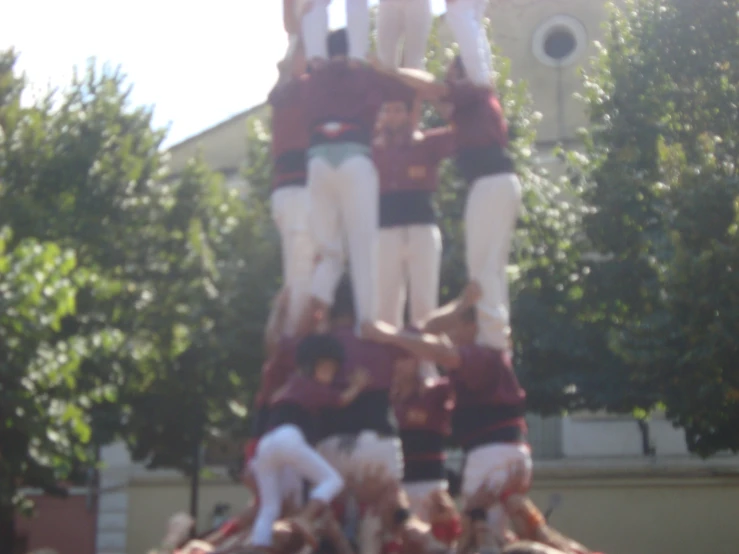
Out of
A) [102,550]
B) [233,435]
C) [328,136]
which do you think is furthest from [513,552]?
[102,550]

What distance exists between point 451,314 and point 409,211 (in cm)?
79

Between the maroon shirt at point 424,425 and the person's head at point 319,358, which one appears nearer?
the person's head at point 319,358

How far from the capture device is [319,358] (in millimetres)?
8492

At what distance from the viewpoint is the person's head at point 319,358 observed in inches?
334

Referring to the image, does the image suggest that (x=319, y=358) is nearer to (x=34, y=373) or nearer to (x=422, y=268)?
(x=422, y=268)

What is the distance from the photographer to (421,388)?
355 inches

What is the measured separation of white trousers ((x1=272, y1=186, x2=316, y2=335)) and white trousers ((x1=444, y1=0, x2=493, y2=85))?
1.32m

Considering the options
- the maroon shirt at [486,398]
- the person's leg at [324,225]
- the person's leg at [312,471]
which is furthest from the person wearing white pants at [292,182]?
the person's leg at [312,471]

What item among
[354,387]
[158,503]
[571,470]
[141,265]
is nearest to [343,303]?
[354,387]

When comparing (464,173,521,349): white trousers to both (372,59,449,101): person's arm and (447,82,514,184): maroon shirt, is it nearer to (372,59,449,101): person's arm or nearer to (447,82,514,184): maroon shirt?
(447,82,514,184): maroon shirt

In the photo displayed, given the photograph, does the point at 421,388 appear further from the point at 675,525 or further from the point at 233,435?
the point at 675,525

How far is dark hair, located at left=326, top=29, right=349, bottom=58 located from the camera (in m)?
9.36

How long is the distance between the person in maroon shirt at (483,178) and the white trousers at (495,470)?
722mm

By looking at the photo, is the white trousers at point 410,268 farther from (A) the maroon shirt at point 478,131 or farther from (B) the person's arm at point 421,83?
(B) the person's arm at point 421,83
